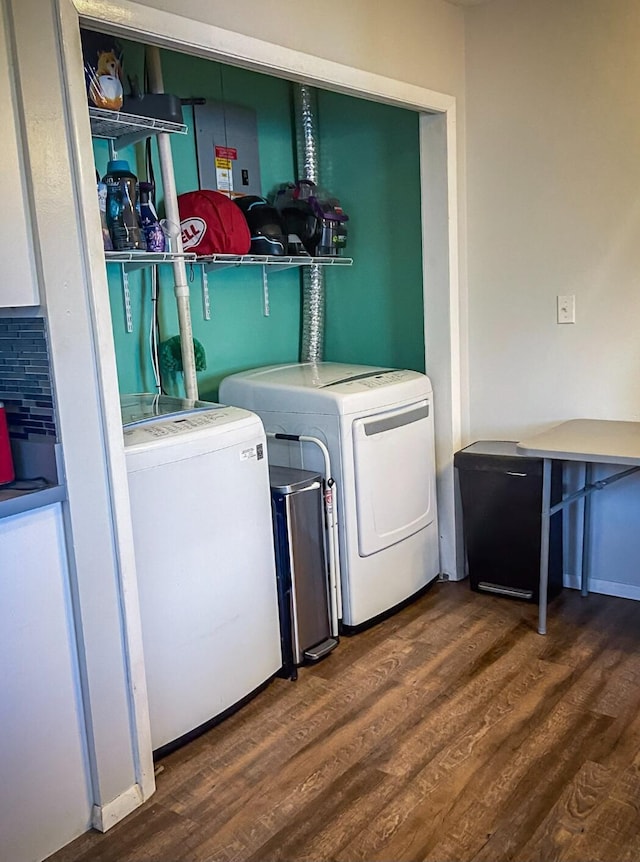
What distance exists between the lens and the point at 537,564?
3.24 metres

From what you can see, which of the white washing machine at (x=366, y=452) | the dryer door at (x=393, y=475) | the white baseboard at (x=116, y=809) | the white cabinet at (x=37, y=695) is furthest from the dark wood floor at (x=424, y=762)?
the dryer door at (x=393, y=475)

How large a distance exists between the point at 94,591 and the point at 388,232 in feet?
7.74

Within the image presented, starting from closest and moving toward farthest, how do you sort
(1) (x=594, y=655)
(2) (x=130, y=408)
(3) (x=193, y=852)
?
1. (3) (x=193, y=852)
2. (2) (x=130, y=408)
3. (1) (x=594, y=655)

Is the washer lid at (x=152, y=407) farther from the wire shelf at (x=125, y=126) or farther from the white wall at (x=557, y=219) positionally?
the white wall at (x=557, y=219)

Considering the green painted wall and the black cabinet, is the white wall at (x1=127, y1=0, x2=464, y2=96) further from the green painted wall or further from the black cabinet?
the black cabinet

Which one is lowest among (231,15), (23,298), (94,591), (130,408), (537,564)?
(537,564)

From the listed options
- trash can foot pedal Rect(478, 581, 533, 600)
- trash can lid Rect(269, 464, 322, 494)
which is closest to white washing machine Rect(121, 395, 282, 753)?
trash can lid Rect(269, 464, 322, 494)

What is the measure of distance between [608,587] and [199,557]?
1925 mm

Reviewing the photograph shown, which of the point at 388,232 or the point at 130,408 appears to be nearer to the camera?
the point at 130,408

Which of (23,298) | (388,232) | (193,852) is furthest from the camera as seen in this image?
(388,232)

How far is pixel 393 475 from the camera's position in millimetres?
3168

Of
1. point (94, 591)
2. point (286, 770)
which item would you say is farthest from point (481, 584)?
point (94, 591)

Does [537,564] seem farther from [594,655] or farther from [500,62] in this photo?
[500,62]

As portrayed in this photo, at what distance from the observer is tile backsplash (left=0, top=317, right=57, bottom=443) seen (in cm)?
192
